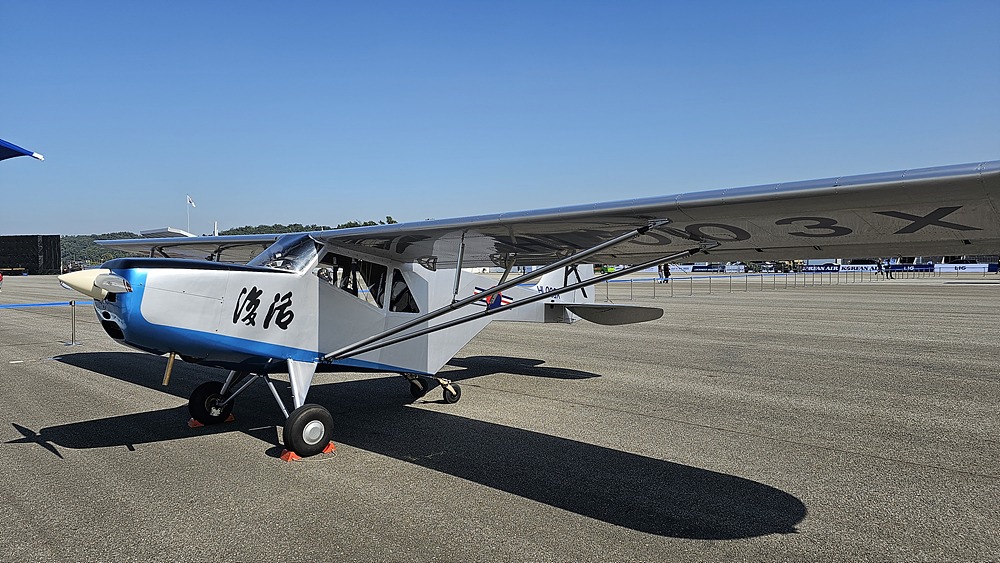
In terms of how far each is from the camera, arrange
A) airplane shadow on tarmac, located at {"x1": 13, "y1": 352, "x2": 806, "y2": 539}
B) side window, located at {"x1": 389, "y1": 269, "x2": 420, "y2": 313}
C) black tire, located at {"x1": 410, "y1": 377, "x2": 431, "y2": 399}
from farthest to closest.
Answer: black tire, located at {"x1": 410, "y1": 377, "x2": 431, "y2": 399} < side window, located at {"x1": 389, "y1": 269, "x2": 420, "y2": 313} < airplane shadow on tarmac, located at {"x1": 13, "y1": 352, "x2": 806, "y2": 539}

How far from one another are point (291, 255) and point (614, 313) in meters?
5.15

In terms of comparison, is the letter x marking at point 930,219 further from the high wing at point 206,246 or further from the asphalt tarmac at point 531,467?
the high wing at point 206,246

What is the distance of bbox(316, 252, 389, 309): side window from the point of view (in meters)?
6.73

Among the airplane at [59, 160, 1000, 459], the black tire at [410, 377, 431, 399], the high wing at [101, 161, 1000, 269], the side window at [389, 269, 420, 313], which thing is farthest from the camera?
the black tire at [410, 377, 431, 399]

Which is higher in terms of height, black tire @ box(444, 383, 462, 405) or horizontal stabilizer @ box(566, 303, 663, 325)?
horizontal stabilizer @ box(566, 303, 663, 325)

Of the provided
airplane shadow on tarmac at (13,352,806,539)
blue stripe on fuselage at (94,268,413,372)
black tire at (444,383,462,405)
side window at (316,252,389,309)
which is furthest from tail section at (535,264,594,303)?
blue stripe on fuselage at (94,268,413,372)

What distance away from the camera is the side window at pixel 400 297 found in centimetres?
731

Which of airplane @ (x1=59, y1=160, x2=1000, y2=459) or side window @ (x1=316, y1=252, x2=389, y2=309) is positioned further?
side window @ (x1=316, y1=252, x2=389, y2=309)

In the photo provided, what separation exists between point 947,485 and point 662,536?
2.64 meters

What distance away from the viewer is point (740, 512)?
436 cm

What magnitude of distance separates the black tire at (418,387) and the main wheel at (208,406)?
7.29ft

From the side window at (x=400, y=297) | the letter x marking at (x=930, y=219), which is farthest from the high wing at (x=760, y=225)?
the side window at (x=400, y=297)

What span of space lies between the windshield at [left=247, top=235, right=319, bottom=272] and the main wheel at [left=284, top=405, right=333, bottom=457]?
1.39 meters

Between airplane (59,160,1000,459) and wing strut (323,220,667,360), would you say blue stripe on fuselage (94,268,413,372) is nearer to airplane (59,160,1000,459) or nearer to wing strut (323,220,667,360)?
airplane (59,160,1000,459)
